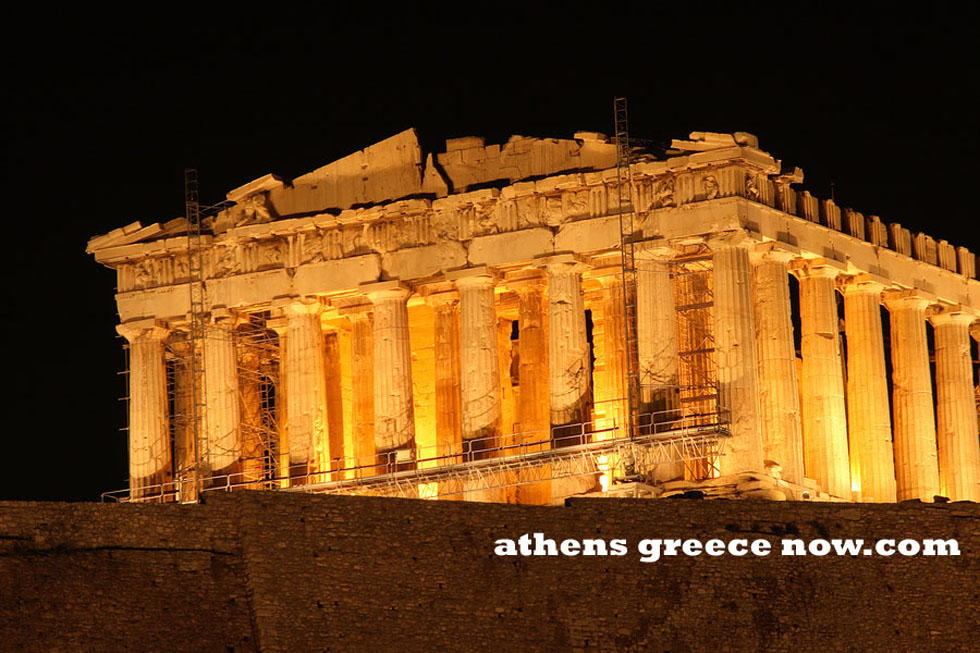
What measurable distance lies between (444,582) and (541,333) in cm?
2215

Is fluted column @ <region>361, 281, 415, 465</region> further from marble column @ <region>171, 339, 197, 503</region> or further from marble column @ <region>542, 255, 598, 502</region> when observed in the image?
marble column @ <region>171, 339, 197, 503</region>

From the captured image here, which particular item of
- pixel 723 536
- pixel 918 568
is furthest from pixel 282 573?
pixel 918 568

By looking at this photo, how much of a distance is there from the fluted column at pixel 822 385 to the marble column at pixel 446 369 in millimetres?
10966

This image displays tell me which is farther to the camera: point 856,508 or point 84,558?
point 856,508

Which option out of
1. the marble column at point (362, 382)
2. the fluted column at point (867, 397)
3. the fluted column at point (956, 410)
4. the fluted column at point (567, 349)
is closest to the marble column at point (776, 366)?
the fluted column at point (867, 397)

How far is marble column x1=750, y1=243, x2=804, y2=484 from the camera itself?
73875 millimetres

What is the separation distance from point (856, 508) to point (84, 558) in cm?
1787

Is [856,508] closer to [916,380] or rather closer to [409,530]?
[409,530]

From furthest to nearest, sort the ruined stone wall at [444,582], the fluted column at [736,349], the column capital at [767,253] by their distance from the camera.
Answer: the column capital at [767,253]
the fluted column at [736,349]
the ruined stone wall at [444,582]

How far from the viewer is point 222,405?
267 feet

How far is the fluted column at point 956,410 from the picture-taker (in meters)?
82.2

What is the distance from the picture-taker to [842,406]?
76.6 metres

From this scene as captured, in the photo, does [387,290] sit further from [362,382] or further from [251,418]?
[251,418]

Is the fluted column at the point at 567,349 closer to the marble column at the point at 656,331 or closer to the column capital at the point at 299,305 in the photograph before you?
the marble column at the point at 656,331
